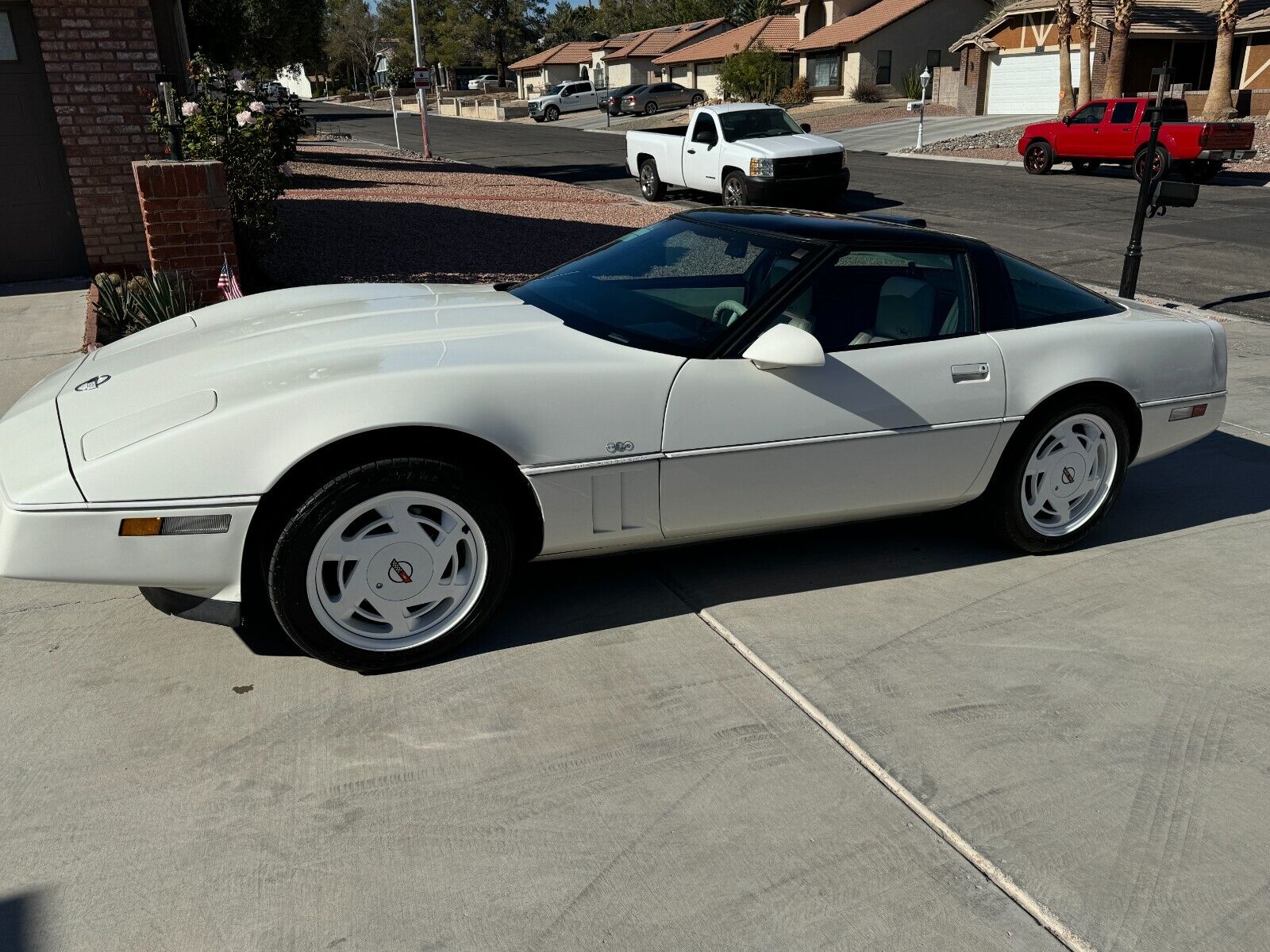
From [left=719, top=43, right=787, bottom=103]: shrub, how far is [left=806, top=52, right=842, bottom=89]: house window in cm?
767

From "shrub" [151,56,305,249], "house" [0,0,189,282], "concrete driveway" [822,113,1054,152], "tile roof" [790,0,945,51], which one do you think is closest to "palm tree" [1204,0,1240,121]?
"concrete driveway" [822,113,1054,152]

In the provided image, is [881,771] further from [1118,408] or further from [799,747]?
[1118,408]

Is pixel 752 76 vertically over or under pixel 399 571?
over

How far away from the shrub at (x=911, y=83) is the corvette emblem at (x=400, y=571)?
45.0m

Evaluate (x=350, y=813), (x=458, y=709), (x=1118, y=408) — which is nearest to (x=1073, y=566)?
(x=1118, y=408)

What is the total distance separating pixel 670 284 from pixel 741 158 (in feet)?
42.7

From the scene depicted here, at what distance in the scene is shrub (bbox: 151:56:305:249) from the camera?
820cm

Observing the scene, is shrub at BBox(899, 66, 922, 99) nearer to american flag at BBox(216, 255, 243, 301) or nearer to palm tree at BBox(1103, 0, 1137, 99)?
palm tree at BBox(1103, 0, 1137, 99)

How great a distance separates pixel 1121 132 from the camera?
2319cm

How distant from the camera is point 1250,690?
349 centimetres

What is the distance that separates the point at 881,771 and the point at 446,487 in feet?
4.96

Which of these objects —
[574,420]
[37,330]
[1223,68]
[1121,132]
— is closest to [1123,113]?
[1121,132]

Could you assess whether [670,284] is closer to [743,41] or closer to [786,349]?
[786,349]

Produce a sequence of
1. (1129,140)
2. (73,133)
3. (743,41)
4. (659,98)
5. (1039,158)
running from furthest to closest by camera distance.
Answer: (743,41)
(659,98)
(1039,158)
(1129,140)
(73,133)
